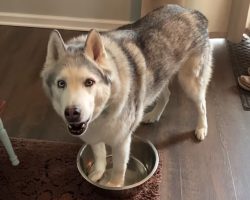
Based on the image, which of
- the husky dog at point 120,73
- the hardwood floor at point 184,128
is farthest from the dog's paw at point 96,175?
the hardwood floor at point 184,128

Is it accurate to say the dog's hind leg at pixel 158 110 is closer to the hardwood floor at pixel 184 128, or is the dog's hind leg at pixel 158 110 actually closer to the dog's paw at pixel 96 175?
the hardwood floor at pixel 184 128

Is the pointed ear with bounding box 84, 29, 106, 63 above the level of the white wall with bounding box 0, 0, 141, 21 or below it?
above

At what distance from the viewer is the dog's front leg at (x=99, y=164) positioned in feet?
7.16

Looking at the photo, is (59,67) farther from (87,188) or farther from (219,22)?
(219,22)

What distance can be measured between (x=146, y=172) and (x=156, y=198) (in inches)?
7.3

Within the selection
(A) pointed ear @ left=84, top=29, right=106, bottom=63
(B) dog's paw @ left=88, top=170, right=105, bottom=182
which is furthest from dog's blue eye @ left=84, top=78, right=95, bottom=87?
(B) dog's paw @ left=88, top=170, right=105, bottom=182

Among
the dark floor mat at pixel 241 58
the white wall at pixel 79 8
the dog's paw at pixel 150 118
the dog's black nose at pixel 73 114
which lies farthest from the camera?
the white wall at pixel 79 8

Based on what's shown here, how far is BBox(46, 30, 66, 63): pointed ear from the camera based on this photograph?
5.26 ft

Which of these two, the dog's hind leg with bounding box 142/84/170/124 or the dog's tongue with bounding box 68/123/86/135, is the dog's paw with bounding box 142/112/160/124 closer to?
the dog's hind leg with bounding box 142/84/170/124

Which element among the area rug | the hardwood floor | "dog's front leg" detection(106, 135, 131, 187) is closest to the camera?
"dog's front leg" detection(106, 135, 131, 187)

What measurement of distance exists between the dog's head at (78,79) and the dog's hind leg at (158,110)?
1019 mm

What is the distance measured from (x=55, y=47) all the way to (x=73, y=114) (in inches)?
12.3

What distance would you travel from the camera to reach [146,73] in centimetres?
200

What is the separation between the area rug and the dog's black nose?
2.24 ft
